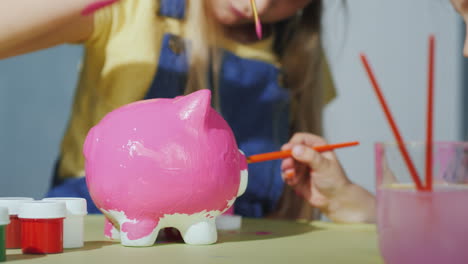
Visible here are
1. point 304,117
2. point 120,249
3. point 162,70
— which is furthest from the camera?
point 304,117

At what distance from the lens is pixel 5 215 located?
477mm

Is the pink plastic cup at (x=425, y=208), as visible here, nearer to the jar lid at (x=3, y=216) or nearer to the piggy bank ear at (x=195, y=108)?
the piggy bank ear at (x=195, y=108)

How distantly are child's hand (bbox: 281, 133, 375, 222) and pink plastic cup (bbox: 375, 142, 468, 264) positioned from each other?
0.41 metres

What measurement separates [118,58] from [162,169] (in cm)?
62

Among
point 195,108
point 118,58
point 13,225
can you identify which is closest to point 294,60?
point 118,58

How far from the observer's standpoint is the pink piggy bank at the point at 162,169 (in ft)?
1.82

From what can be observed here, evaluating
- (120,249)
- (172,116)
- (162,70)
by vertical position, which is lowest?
(120,249)

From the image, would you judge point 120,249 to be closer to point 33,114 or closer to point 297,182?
point 297,182

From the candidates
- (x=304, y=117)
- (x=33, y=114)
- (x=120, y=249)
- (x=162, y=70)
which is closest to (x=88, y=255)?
(x=120, y=249)

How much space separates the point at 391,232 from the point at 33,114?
4.21ft

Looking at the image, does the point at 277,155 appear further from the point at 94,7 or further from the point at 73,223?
the point at 94,7

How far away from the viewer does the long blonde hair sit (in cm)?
117

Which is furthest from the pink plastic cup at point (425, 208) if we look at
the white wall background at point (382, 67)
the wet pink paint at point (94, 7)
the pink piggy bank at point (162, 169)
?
the white wall background at point (382, 67)

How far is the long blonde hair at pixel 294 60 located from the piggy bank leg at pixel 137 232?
62cm
